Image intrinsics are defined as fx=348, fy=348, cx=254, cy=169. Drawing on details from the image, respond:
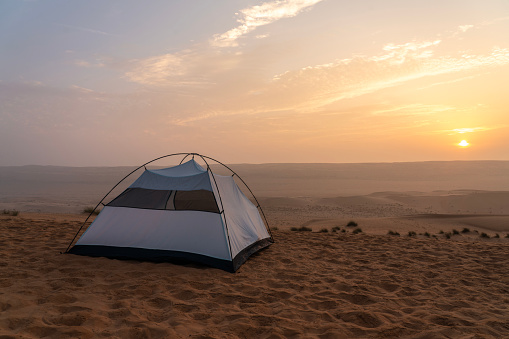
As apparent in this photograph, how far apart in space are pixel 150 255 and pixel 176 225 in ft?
2.63

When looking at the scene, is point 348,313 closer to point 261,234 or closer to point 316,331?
point 316,331

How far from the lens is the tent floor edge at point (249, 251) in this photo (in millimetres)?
7011

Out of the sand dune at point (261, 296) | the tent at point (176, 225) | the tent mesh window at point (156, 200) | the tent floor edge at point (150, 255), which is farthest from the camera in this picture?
the tent mesh window at point (156, 200)

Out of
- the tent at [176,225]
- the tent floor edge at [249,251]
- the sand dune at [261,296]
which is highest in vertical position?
the tent at [176,225]

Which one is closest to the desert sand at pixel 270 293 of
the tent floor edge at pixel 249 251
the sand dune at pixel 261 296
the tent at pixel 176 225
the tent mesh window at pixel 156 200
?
the sand dune at pixel 261 296

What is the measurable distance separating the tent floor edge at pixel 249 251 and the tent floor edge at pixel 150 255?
251 millimetres

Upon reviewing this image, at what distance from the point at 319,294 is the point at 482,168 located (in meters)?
94.6

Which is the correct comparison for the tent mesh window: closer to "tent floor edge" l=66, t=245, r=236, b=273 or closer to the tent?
the tent

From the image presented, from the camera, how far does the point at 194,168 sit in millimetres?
8391

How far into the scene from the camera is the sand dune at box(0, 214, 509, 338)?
14.2 feet

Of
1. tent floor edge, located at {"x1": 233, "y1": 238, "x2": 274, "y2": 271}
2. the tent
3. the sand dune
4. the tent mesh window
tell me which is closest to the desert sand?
the sand dune

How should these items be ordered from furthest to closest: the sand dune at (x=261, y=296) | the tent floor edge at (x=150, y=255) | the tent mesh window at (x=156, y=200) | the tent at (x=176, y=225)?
the tent mesh window at (x=156, y=200) → the tent at (x=176, y=225) → the tent floor edge at (x=150, y=255) → the sand dune at (x=261, y=296)

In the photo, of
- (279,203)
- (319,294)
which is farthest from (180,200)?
(279,203)

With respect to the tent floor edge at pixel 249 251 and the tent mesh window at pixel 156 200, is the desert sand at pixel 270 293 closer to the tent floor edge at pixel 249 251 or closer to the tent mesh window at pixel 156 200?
the tent floor edge at pixel 249 251
